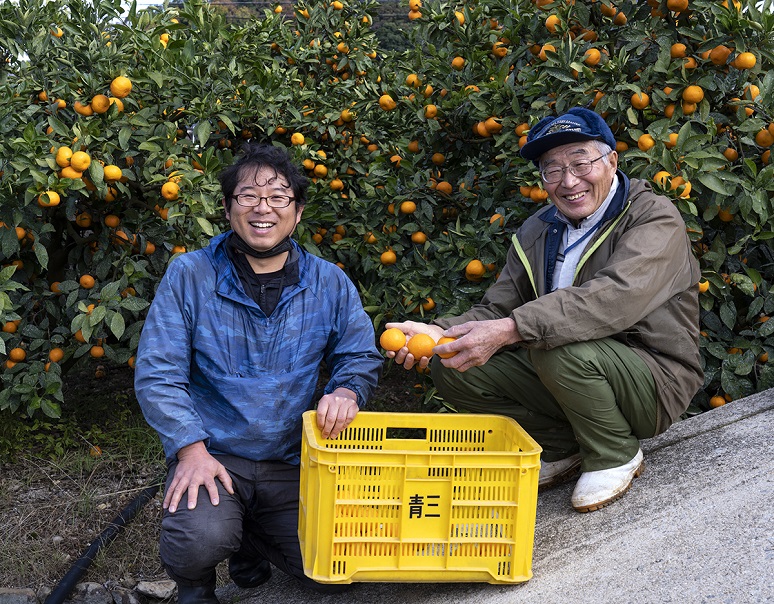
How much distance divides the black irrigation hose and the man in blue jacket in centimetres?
72

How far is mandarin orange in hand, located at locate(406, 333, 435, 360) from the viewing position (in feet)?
7.74

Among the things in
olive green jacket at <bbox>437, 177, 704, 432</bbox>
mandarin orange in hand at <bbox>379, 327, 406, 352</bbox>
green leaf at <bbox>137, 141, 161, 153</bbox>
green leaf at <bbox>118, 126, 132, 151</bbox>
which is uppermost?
green leaf at <bbox>118, 126, 132, 151</bbox>

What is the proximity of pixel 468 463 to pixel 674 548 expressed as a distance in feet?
2.02

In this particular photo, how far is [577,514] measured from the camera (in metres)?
2.50

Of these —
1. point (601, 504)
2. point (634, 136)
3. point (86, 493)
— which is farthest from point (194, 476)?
point (634, 136)

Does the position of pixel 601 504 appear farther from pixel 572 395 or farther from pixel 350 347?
pixel 350 347

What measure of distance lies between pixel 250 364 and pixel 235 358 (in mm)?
48

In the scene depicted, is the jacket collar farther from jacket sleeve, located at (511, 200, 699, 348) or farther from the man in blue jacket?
jacket sleeve, located at (511, 200, 699, 348)

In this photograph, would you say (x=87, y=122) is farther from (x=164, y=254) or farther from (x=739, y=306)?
(x=739, y=306)

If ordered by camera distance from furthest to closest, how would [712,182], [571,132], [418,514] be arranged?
[712,182] → [571,132] → [418,514]

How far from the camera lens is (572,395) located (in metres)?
2.35

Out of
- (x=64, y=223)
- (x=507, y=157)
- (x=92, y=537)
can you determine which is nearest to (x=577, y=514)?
(x=507, y=157)

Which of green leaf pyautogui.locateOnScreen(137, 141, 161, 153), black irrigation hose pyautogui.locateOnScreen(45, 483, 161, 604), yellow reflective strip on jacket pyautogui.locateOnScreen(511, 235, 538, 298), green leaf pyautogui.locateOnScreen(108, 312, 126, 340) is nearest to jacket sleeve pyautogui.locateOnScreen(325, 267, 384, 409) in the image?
yellow reflective strip on jacket pyautogui.locateOnScreen(511, 235, 538, 298)

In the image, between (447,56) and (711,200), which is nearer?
(711,200)
